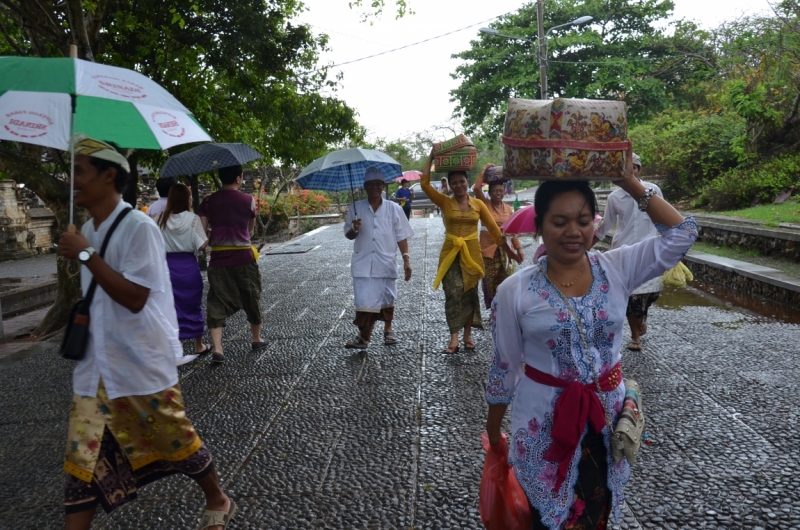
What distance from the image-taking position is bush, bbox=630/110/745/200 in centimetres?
1986

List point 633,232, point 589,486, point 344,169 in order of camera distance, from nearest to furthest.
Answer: point 589,486 < point 633,232 < point 344,169

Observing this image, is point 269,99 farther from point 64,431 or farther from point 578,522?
point 578,522

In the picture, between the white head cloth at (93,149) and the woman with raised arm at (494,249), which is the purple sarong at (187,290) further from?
the white head cloth at (93,149)

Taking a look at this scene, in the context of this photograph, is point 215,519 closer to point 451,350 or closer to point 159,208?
point 451,350

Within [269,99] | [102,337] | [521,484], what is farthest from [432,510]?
[269,99]

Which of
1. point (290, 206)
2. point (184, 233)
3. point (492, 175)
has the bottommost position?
point (290, 206)

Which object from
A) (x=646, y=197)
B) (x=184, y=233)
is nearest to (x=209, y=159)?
(x=184, y=233)

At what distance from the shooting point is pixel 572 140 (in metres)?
2.14

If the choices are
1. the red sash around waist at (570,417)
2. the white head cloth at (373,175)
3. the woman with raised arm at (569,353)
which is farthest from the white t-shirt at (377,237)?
the red sash around waist at (570,417)

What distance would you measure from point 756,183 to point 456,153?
13.1 m

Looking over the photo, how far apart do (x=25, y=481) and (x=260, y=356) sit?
284 cm

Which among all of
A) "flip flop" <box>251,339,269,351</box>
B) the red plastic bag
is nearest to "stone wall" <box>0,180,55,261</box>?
"flip flop" <box>251,339,269,351</box>

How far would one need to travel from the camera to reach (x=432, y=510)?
3350 mm

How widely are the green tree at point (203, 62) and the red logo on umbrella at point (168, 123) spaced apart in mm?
4893
